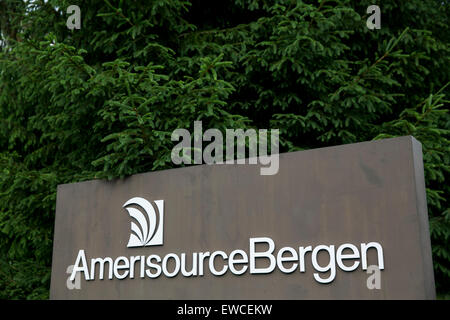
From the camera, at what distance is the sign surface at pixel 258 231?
145 inches

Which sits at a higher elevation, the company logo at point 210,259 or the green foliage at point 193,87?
the green foliage at point 193,87

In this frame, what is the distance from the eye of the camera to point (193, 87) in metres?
5.15

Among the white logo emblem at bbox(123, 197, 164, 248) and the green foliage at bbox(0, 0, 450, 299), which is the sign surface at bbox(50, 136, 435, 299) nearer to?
the white logo emblem at bbox(123, 197, 164, 248)

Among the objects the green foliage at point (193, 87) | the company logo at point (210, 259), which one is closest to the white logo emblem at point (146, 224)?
the company logo at point (210, 259)

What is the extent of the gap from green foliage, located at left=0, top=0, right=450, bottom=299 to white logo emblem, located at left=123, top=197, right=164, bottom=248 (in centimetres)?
41

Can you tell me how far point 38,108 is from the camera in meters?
6.58

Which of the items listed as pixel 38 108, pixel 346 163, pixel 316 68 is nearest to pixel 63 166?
pixel 38 108

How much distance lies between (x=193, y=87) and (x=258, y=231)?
178cm

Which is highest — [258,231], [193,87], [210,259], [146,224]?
[193,87]

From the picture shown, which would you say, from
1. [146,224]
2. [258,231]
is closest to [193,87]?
[146,224]

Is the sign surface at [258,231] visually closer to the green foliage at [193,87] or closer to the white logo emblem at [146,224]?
the white logo emblem at [146,224]

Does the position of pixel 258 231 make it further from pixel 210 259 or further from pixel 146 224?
pixel 146 224

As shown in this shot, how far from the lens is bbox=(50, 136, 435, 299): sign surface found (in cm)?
368

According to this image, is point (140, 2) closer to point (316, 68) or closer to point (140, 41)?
point (140, 41)
